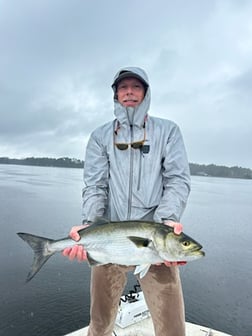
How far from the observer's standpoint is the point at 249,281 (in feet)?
43.9

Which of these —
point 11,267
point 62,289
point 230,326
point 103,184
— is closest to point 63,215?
point 11,267

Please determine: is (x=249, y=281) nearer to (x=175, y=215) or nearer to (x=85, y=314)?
(x=85, y=314)

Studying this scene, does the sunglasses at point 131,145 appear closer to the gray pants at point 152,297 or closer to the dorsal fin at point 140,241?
the dorsal fin at point 140,241

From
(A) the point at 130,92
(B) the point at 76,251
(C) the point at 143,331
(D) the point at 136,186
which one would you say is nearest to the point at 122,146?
(D) the point at 136,186

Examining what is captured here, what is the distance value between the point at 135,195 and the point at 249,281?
11818mm

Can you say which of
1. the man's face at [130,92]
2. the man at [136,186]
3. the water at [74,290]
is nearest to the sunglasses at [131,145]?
the man at [136,186]

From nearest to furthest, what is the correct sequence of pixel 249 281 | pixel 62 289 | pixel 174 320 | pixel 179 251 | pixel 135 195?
pixel 179 251, pixel 174 320, pixel 135 195, pixel 62 289, pixel 249 281

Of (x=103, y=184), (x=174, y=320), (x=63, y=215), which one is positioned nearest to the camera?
(x=174, y=320)

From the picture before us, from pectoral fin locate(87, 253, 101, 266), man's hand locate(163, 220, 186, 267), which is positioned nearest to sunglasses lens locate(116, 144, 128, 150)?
man's hand locate(163, 220, 186, 267)

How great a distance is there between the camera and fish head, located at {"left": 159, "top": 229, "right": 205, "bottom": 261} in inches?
120

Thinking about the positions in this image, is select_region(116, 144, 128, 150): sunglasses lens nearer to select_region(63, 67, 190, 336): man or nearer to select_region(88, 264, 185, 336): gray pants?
select_region(63, 67, 190, 336): man

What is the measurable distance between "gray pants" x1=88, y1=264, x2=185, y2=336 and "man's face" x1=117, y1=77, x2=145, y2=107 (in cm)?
189

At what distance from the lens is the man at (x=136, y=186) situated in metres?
3.43

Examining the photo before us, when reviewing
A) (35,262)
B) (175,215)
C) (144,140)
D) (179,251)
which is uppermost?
(144,140)
